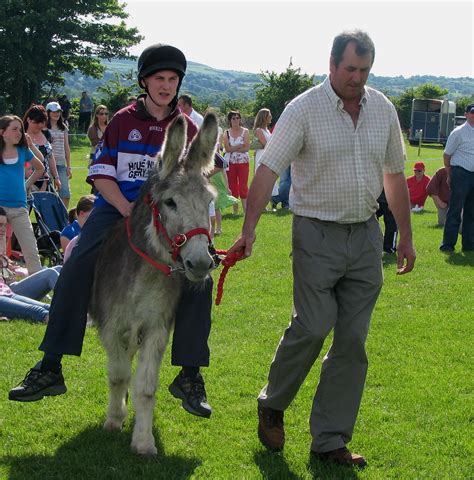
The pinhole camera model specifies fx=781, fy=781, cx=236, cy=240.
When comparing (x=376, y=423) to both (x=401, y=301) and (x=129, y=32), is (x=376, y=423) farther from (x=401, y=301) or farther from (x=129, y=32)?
(x=129, y=32)

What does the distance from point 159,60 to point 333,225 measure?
1.60m

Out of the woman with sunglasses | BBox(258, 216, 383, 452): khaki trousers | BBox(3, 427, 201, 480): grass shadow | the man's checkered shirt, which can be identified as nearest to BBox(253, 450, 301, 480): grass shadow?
BBox(258, 216, 383, 452): khaki trousers

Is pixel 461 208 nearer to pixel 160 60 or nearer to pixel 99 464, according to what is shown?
pixel 160 60

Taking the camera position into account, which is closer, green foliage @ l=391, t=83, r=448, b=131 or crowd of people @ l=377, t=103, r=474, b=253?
crowd of people @ l=377, t=103, r=474, b=253

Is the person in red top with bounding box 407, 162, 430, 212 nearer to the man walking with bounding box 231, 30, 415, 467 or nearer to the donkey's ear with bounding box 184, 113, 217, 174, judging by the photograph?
the man walking with bounding box 231, 30, 415, 467

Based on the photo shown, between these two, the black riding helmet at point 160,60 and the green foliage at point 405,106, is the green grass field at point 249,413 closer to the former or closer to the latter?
the black riding helmet at point 160,60

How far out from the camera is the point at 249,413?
589 centimetres

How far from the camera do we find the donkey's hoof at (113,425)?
551 centimetres

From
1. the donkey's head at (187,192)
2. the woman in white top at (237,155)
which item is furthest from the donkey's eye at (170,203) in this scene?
the woman in white top at (237,155)

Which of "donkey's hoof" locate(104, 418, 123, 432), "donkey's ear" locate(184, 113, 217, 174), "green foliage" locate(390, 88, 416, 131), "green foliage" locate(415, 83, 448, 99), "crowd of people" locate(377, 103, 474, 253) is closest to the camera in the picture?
"donkey's ear" locate(184, 113, 217, 174)

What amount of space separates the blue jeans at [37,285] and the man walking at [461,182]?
24.4 ft

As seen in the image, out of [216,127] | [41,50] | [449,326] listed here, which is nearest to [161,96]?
[216,127]

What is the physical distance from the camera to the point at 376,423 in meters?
5.73

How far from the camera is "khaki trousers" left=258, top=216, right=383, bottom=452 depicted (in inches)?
192
